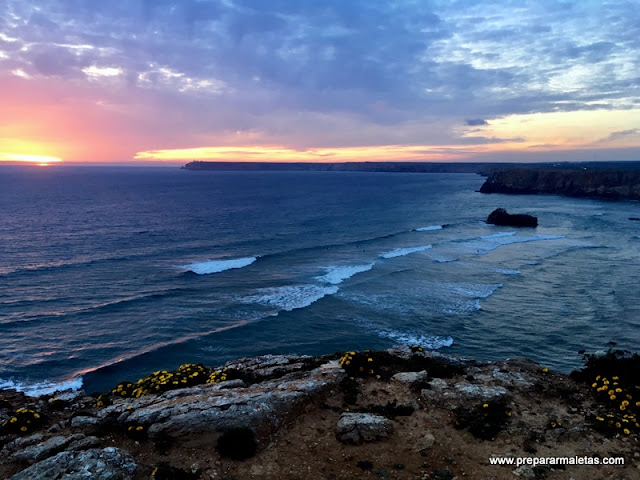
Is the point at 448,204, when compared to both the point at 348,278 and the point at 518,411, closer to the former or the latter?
the point at 348,278

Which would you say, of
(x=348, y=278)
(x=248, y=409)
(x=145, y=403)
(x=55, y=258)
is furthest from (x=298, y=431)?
(x=55, y=258)

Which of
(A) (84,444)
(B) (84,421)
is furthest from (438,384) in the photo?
(B) (84,421)

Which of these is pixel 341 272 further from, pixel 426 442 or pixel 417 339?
pixel 426 442

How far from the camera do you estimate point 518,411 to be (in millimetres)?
13047

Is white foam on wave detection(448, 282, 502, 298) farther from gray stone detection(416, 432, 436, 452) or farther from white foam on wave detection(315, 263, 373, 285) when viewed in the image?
gray stone detection(416, 432, 436, 452)

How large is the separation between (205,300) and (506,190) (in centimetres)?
12852

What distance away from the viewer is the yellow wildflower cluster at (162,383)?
50.2 ft

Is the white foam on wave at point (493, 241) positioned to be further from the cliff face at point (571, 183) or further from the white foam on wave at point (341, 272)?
the cliff face at point (571, 183)

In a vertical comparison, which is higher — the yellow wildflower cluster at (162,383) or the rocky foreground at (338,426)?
the rocky foreground at (338,426)

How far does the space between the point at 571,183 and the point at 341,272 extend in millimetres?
117643

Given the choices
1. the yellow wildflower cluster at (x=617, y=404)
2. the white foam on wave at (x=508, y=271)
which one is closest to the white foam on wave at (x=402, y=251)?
the white foam on wave at (x=508, y=271)

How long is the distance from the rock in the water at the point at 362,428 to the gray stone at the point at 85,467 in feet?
17.7

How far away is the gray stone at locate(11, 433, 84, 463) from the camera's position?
11.0m

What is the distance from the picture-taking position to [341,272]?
4231cm
